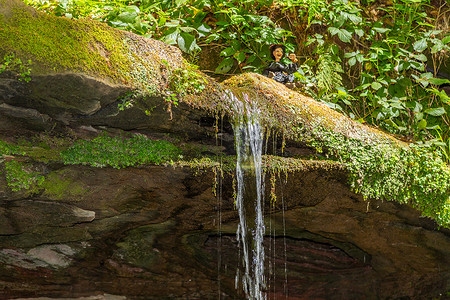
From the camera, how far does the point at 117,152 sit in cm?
319

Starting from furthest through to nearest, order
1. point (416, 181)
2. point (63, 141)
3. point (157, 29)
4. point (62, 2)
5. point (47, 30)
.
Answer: point (157, 29)
point (416, 181)
point (62, 2)
point (63, 141)
point (47, 30)

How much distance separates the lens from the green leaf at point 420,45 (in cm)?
490

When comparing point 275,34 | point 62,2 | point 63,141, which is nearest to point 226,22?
point 275,34

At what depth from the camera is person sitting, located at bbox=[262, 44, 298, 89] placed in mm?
4500

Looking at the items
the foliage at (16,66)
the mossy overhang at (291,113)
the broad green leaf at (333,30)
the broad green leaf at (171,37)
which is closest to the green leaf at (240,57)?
the mossy overhang at (291,113)

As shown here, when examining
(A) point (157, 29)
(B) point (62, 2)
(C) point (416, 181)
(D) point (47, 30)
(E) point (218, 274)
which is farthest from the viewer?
(E) point (218, 274)

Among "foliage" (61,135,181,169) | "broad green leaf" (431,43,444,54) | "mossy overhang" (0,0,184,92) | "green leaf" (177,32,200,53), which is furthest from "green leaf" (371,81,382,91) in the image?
"foliage" (61,135,181,169)

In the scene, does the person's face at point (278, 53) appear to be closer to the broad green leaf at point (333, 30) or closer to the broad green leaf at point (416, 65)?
the broad green leaf at point (333, 30)

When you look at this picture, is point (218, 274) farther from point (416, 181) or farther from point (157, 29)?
point (157, 29)

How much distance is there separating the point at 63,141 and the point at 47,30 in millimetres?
834

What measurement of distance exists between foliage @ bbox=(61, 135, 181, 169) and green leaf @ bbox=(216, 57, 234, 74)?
1.64 metres

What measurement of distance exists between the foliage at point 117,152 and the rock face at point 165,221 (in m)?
0.08

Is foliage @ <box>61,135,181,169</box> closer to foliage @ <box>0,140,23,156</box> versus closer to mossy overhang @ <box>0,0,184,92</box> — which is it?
foliage @ <box>0,140,23,156</box>

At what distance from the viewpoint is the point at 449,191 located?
412cm
